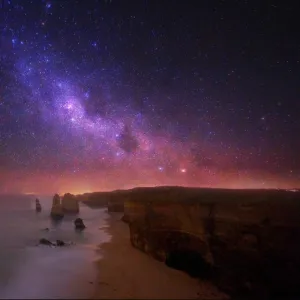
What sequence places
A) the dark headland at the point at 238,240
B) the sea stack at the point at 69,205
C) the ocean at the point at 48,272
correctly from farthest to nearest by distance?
the sea stack at the point at 69,205, the ocean at the point at 48,272, the dark headland at the point at 238,240

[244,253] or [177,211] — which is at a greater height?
[177,211]

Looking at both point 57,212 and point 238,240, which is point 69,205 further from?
point 238,240

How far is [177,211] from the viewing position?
13.5 metres

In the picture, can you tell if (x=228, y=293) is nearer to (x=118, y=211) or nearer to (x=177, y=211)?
(x=177, y=211)

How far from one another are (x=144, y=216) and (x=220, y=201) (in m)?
6.10

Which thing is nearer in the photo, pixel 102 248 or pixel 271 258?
pixel 271 258

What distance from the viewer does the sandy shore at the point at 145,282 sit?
32.2 ft

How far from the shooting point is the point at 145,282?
36.0 feet

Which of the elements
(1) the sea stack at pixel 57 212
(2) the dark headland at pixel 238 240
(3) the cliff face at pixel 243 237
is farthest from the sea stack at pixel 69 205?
(3) the cliff face at pixel 243 237

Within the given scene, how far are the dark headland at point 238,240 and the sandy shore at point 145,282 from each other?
0.63 m

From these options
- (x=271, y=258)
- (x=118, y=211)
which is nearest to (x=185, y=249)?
(x=271, y=258)

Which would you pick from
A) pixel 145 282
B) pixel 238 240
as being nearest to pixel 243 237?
pixel 238 240

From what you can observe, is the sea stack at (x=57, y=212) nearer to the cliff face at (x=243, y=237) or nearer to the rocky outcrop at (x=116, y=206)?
the rocky outcrop at (x=116, y=206)

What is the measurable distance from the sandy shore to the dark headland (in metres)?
0.63
